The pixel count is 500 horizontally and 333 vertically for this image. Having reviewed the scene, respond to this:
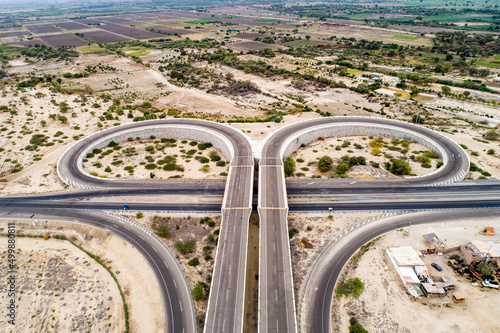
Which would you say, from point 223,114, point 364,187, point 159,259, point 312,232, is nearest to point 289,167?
point 364,187

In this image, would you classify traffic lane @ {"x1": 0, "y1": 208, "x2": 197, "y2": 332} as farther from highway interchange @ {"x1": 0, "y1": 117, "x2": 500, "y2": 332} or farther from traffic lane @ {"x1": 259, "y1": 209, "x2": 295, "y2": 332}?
traffic lane @ {"x1": 259, "y1": 209, "x2": 295, "y2": 332}

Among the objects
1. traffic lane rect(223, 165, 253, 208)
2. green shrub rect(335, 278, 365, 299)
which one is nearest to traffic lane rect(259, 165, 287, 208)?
traffic lane rect(223, 165, 253, 208)

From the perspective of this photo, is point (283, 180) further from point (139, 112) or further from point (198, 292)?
point (139, 112)

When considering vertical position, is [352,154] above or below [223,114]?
below

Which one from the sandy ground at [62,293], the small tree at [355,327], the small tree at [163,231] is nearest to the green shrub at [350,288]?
the small tree at [355,327]

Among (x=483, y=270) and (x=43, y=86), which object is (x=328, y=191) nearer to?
(x=483, y=270)

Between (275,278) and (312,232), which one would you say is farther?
(312,232)
